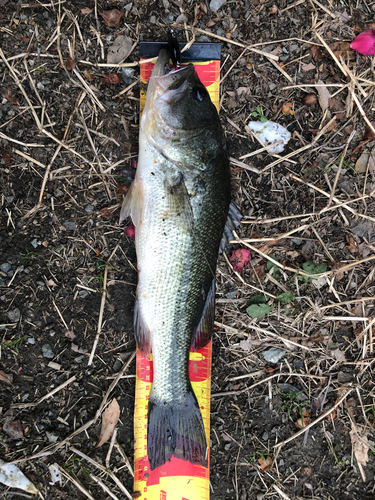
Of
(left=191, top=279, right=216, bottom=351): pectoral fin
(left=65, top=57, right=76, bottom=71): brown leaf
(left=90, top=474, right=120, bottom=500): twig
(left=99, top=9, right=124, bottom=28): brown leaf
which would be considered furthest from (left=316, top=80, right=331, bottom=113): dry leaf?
(left=90, top=474, right=120, bottom=500): twig

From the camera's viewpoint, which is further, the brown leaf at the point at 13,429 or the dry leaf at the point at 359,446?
the dry leaf at the point at 359,446

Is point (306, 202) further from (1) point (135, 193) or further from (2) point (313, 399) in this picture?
(2) point (313, 399)

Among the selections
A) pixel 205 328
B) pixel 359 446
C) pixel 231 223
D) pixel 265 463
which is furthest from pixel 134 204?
pixel 359 446

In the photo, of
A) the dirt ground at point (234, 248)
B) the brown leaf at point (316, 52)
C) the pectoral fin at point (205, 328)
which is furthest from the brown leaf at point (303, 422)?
the brown leaf at point (316, 52)

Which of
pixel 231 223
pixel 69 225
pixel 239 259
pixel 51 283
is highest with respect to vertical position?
pixel 69 225

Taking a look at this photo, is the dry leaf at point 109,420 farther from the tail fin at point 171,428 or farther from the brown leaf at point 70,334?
the brown leaf at point 70,334

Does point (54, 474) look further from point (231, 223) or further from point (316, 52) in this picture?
point (316, 52)
